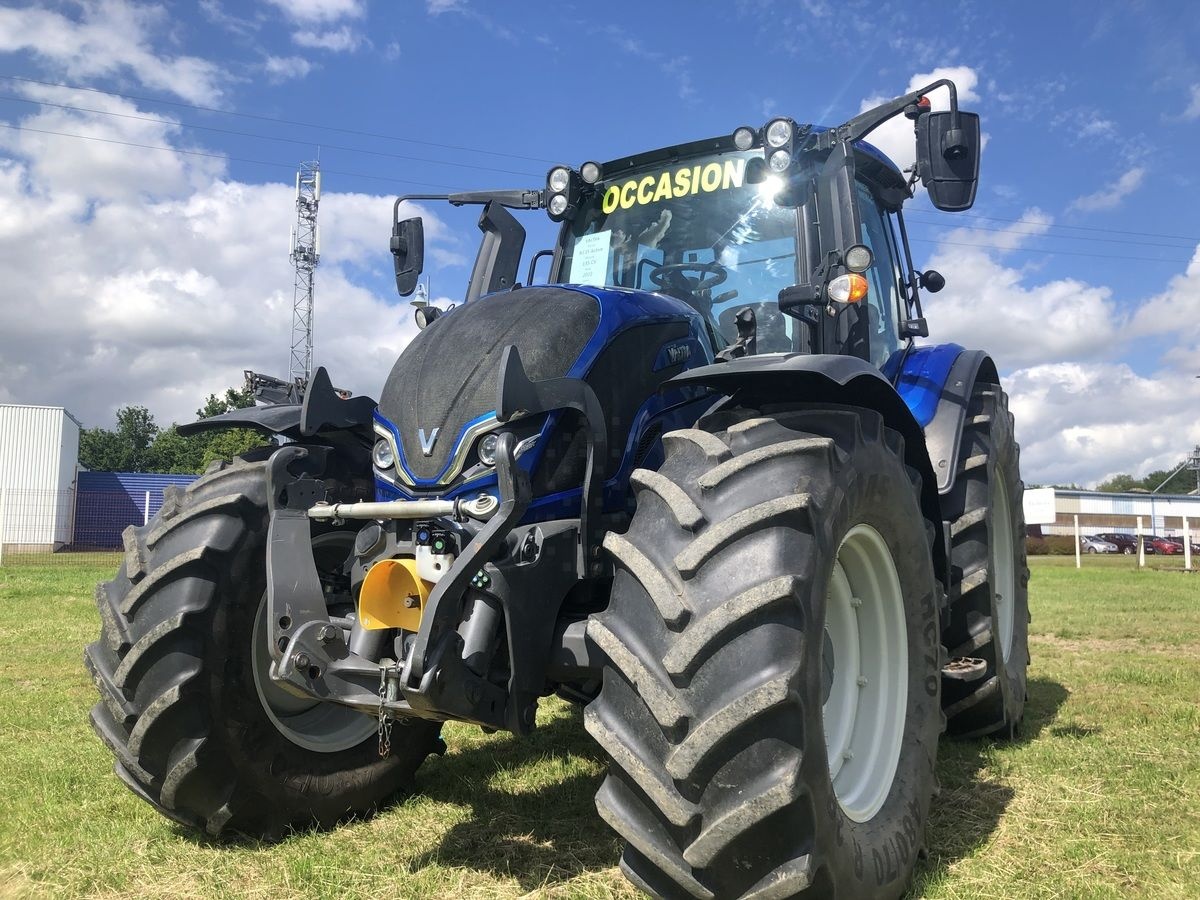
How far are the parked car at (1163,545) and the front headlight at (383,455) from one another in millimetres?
50418

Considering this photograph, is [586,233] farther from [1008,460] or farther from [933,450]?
[1008,460]

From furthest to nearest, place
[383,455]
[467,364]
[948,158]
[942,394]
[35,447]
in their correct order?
[35,447], [942,394], [948,158], [383,455], [467,364]

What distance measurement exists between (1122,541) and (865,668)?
54.1 meters

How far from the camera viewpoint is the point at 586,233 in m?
4.65

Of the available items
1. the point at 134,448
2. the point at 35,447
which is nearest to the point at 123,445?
the point at 134,448

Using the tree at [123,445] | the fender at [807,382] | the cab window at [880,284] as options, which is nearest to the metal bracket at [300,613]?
the fender at [807,382]

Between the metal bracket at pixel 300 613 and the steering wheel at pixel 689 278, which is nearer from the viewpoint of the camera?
the metal bracket at pixel 300 613

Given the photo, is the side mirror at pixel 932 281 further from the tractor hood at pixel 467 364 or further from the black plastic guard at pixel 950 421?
the tractor hood at pixel 467 364

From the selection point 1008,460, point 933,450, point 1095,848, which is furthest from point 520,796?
point 1008,460

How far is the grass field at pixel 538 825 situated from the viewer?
2.97 metres

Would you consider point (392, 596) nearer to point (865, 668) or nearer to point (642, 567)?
point (642, 567)

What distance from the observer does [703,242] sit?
4.21 meters

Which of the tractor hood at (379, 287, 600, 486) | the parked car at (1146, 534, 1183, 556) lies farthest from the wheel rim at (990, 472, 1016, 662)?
the parked car at (1146, 534, 1183, 556)

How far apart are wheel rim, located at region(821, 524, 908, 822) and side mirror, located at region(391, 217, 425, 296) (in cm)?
275
